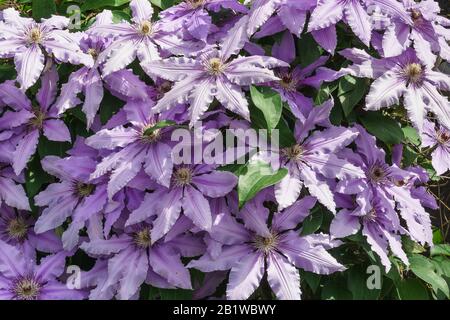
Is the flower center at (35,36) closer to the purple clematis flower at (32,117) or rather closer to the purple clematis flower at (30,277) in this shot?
the purple clematis flower at (32,117)

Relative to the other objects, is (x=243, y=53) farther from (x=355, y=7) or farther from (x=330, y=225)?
(x=330, y=225)

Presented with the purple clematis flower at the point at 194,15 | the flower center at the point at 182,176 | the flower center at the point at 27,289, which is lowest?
the flower center at the point at 27,289

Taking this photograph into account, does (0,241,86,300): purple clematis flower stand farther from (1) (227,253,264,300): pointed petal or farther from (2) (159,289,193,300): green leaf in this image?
(1) (227,253,264,300): pointed petal

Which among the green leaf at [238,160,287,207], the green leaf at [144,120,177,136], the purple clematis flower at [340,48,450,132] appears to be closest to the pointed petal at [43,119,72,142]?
the green leaf at [144,120,177,136]

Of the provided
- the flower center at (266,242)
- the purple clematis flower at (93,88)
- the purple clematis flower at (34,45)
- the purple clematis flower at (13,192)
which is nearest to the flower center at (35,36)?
the purple clematis flower at (34,45)

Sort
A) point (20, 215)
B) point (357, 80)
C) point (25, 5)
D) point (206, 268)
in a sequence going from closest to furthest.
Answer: point (206, 268) < point (357, 80) < point (20, 215) < point (25, 5)

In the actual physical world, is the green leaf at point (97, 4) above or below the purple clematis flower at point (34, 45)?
above

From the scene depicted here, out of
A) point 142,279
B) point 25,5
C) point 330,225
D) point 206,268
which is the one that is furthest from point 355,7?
point 25,5
